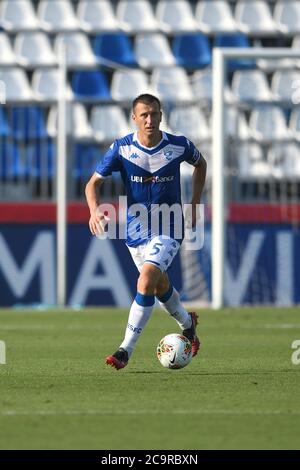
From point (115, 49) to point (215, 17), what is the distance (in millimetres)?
1879

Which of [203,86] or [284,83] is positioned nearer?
[203,86]

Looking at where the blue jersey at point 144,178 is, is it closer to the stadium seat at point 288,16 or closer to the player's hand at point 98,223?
the player's hand at point 98,223

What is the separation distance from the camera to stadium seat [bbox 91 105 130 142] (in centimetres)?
1791

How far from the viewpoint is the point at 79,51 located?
2069 centimetres

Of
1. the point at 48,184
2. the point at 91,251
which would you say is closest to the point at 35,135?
the point at 48,184

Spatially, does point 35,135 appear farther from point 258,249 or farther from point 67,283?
point 258,249

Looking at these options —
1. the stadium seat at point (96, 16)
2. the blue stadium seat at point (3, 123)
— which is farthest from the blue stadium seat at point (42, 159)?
the stadium seat at point (96, 16)

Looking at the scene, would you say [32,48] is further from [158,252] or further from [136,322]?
[136,322]

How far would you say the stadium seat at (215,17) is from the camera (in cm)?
2055

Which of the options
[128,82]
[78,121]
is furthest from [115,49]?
[78,121]

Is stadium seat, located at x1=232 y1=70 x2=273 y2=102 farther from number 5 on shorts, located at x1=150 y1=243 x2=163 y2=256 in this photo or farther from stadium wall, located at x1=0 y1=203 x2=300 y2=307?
number 5 on shorts, located at x1=150 y1=243 x2=163 y2=256

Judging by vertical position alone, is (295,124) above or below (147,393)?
above

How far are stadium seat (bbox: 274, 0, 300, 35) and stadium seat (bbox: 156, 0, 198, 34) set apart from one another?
1499 millimetres
